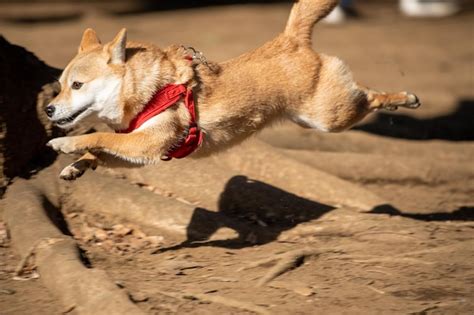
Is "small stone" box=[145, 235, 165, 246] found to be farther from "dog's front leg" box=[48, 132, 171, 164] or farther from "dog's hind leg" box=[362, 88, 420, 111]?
"dog's hind leg" box=[362, 88, 420, 111]

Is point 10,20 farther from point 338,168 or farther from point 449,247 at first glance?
point 449,247

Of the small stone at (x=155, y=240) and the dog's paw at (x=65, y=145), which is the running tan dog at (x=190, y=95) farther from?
the small stone at (x=155, y=240)

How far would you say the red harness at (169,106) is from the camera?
5305 mm

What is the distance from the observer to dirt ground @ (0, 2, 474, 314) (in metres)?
4.75

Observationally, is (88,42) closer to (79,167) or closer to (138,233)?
(79,167)

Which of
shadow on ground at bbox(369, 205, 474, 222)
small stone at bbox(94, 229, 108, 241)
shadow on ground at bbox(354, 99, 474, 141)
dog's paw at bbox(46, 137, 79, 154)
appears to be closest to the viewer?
dog's paw at bbox(46, 137, 79, 154)

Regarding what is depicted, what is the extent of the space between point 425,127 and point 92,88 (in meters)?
5.44

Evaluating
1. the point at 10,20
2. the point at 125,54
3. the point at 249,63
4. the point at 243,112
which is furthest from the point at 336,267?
the point at 10,20

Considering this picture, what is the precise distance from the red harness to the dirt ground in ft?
2.65

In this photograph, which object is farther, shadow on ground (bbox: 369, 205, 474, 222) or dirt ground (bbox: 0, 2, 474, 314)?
shadow on ground (bbox: 369, 205, 474, 222)

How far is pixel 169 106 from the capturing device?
5.34 metres

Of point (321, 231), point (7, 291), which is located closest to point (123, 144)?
point (7, 291)

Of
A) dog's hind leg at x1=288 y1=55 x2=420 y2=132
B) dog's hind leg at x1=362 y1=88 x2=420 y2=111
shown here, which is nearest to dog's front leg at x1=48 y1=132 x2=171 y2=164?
dog's hind leg at x1=288 y1=55 x2=420 y2=132

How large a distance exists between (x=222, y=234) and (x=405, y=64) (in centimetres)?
738
